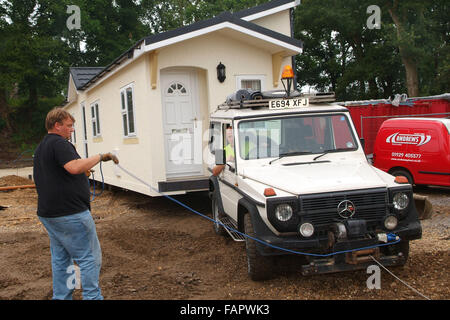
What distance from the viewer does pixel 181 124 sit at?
1092 centimetres

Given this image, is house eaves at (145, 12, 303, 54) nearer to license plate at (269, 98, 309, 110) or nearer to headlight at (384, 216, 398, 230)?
license plate at (269, 98, 309, 110)

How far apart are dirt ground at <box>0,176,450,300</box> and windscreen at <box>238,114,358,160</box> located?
152 centimetres

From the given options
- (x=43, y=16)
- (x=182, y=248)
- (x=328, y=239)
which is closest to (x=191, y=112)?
(x=182, y=248)

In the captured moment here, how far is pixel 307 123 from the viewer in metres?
6.24

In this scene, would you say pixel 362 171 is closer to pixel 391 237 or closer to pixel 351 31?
pixel 391 237

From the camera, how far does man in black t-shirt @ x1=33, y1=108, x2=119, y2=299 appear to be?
4.30 m

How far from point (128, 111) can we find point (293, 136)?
21.9ft

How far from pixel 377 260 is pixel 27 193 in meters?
14.6

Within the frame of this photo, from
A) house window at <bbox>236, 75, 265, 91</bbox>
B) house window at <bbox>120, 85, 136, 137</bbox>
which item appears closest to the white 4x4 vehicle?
house window at <bbox>236, 75, 265, 91</bbox>

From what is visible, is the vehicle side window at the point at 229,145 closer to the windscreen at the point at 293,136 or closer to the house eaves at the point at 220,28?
the windscreen at the point at 293,136

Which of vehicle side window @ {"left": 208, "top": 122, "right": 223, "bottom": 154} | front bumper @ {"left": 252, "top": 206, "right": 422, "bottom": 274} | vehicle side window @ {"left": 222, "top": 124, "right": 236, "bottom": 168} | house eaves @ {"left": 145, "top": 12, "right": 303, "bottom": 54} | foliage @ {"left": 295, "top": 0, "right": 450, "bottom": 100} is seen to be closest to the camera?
front bumper @ {"left": 252, "top": 206, "right": 422, "bottom": 274}

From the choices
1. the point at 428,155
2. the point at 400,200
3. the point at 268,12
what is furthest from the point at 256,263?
the point at 268,12

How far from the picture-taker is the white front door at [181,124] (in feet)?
35.3

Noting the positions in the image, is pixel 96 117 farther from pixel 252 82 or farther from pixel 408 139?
pixel 408 139
